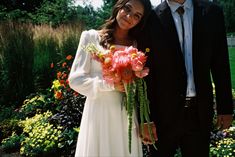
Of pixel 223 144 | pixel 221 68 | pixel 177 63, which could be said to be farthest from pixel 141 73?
pixel 223 144

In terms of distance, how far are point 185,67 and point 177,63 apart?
7 cm

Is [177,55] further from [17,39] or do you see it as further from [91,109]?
[17,39]

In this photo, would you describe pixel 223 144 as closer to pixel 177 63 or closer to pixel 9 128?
pixel 177 63

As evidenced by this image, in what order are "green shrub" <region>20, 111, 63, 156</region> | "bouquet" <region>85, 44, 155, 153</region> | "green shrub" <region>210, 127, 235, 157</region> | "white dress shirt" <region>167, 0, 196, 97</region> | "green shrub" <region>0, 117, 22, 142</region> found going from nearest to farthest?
"bouquet" <region>85, 44, 155, 153</region>
"white dress shirt" <region>167, 0, 196, 97</region>
"green shrub" <region>210, 127, 235, 157</region>
"green shrub" <region>20, 111, 63, 156</region>
"green shrub" <region>0, 117, 22, 142</region>

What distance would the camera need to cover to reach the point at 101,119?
2.94 meters

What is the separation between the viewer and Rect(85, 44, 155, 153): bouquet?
8.76ft

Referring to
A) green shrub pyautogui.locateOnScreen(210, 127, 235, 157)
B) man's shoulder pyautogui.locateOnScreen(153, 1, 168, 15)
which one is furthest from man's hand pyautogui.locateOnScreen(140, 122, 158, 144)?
green shrub pyautogui.locateOnScreen(210, 127, 235, 157)

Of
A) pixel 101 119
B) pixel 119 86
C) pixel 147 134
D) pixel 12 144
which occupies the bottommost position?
pixel 12 144

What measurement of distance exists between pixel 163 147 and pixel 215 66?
78cm

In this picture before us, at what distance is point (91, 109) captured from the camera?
296cm

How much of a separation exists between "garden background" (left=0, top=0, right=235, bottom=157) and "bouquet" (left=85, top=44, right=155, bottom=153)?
7.35 feet

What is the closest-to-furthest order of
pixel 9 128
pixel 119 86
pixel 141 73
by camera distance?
pixel 141 73
pixel 119 86
pixel 9 128

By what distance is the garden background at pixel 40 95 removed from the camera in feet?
17.9

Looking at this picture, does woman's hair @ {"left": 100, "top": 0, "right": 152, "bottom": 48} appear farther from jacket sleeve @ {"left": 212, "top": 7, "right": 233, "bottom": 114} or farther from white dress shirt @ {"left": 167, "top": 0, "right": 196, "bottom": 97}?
jacket sleeve @ {"left": 212, "top": 7, "right": 233, "bottom": 114}
